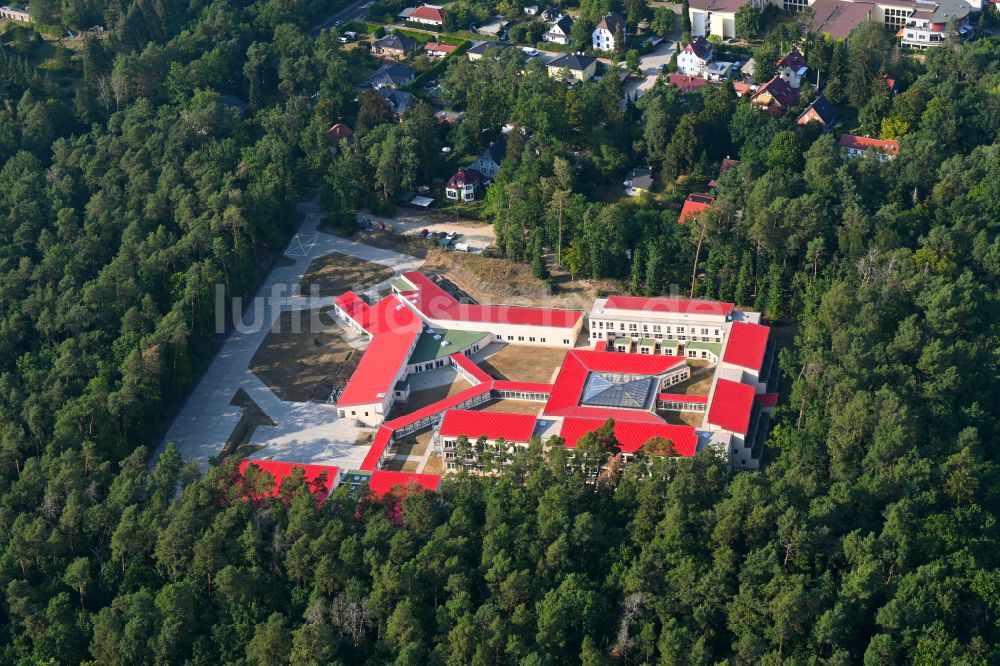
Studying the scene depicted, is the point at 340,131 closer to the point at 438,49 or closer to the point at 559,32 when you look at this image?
the point at 438,49

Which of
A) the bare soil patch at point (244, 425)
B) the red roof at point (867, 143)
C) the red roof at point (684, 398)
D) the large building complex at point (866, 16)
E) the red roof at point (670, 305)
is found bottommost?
the bare soil patch at point (244, 425)

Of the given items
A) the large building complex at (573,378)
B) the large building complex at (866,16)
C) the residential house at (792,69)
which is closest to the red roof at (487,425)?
the large building complex at (573,378)

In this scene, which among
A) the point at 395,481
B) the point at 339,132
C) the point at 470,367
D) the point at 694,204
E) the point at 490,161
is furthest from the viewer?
the point at 339,132

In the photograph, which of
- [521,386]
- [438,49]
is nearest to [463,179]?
[521,386]

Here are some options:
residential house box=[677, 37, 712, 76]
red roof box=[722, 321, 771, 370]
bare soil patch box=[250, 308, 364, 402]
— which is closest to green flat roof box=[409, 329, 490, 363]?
bare soil patch box=[250, 308, 364, 402]

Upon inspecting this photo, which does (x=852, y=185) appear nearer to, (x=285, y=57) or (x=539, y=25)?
(x=539, y=25)

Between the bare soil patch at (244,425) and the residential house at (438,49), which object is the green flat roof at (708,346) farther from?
the residential house at (438,49)
